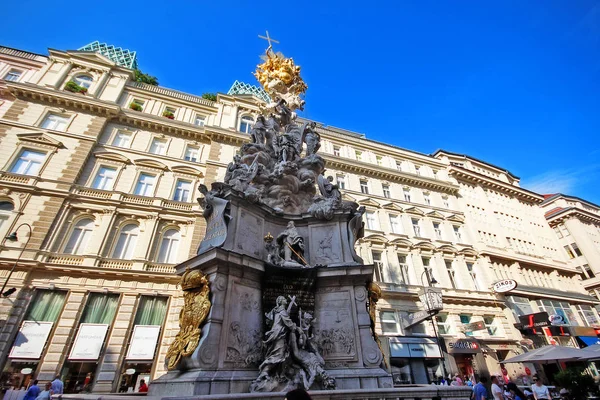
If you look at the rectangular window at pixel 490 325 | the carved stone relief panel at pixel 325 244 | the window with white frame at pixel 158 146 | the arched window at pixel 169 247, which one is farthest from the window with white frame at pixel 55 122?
the rectangular window at pixel 490 325

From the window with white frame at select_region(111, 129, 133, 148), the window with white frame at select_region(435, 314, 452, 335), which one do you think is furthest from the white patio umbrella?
the window with white frame at select_region(111, 129, 133, 148)

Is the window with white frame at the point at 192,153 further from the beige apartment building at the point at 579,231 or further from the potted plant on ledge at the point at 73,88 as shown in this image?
the beige apartment building at the point at 579,231

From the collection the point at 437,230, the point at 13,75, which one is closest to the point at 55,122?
the point at 13,75

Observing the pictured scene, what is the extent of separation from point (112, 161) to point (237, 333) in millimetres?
19516

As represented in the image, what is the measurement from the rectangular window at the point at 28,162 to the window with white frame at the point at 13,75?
27.9 feet

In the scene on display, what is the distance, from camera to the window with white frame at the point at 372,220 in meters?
24.3

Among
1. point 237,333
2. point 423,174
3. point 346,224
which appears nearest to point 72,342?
point 237,333

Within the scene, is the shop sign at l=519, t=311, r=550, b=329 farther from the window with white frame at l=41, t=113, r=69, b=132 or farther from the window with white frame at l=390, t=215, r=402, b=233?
the window with white frame at l=41, t=113, r=69, b=132

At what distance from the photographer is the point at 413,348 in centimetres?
1847

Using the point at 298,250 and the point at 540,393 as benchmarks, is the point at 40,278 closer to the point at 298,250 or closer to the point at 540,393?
the point at 298,250

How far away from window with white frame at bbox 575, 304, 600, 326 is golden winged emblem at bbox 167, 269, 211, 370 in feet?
127

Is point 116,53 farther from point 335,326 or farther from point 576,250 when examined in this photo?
point 576,250

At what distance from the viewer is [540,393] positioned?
8.48m

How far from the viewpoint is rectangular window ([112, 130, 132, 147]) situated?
21334mm
